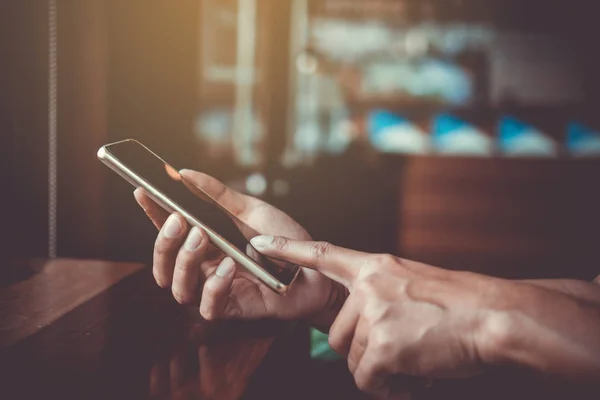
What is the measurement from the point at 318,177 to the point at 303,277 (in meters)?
3.42

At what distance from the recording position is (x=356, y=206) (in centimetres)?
396

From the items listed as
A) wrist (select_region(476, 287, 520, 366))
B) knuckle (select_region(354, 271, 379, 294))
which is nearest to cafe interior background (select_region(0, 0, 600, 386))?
knuckle (select_region(354, 271, 379, 294))

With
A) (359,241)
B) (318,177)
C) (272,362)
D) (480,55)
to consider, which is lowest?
(359,241)

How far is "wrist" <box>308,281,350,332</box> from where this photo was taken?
3.02 ft

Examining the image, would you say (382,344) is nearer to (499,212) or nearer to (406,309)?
(406,309)

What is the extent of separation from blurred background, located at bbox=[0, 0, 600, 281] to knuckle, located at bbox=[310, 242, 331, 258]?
3.39 ft

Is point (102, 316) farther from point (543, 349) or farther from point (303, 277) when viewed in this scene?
point (543, 349)

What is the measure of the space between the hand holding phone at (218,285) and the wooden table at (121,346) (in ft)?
0.09

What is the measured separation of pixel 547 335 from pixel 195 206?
0.52m

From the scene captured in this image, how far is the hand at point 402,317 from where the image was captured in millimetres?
718

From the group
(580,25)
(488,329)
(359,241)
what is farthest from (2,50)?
(580,25)

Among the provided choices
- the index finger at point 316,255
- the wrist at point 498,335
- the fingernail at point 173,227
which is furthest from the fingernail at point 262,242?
the wrist at point 498,335

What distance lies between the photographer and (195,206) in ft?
2.96

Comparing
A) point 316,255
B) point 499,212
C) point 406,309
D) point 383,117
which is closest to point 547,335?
point 406,309
